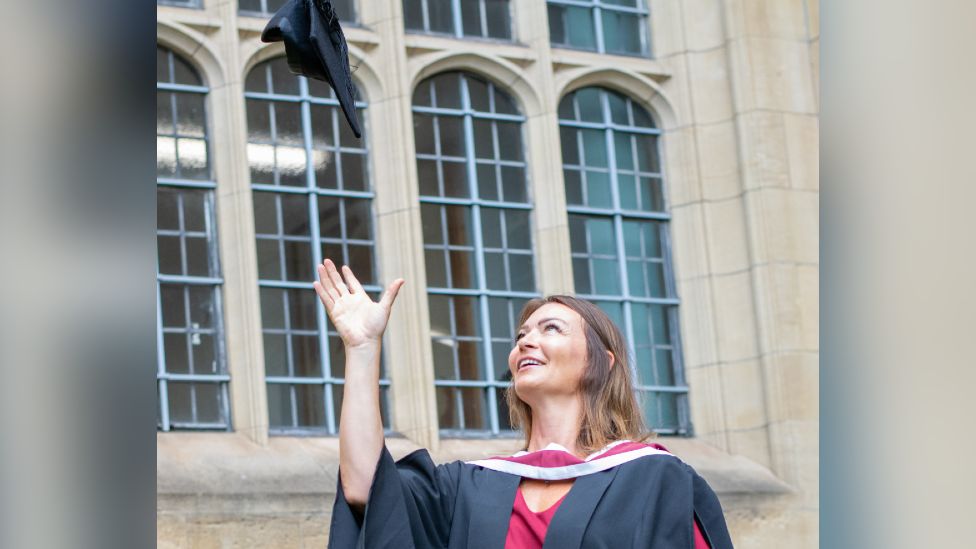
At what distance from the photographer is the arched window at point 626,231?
39.1ft

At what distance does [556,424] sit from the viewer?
405cm

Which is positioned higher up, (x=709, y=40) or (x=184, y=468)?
(x=709, y=40)

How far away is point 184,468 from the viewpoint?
32.2ft

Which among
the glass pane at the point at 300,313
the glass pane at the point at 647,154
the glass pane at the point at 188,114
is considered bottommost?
the glass pane at the point at 300,313

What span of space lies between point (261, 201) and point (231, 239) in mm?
370

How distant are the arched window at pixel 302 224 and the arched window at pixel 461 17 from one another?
2.65 feet

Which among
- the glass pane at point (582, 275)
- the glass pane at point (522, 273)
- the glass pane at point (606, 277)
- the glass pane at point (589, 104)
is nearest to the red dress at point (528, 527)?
the glass pane at point (522, 273)

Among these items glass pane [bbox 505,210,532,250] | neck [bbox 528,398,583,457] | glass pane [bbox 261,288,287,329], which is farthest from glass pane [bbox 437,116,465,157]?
neck [bbox 528,398,583,457]

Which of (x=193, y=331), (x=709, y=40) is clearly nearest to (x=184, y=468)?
(x=193, y=331)

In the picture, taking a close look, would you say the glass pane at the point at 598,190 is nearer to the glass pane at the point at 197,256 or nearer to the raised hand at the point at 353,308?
the glass pane at the point at 197,256

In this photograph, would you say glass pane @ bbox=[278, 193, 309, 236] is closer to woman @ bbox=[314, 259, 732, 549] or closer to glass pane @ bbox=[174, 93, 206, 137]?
glass pane @ bbox=[174, 93, 206, 137]

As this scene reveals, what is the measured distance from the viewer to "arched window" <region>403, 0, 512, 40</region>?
11672mm
